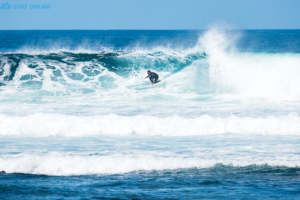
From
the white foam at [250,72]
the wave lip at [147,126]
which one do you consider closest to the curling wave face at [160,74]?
the white foam at [250,72]

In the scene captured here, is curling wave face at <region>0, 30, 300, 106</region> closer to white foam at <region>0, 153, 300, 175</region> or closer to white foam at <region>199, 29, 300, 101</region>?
white foam at <region>199, 29, 300, 101</region>

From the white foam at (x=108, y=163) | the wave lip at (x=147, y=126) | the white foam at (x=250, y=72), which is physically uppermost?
the white foam at (x=250, y=72)

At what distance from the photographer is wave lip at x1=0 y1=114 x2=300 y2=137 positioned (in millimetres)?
8164

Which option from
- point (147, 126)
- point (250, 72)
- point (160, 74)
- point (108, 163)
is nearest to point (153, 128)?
point (147, 126)

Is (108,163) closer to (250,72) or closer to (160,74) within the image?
(250,72)

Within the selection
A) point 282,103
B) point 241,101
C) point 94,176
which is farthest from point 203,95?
point 94,176

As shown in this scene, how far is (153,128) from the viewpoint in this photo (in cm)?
837

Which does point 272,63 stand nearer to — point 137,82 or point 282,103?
point 282,103

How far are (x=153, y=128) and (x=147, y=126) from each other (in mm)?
178

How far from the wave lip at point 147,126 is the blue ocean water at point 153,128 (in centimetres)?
3

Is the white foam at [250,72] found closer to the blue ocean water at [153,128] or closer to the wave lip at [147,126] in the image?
the blue ocean water at [153,128]

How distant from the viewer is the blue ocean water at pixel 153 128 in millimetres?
4871

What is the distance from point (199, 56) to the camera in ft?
60.3

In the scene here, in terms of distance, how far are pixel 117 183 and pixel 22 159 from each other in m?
1.91
